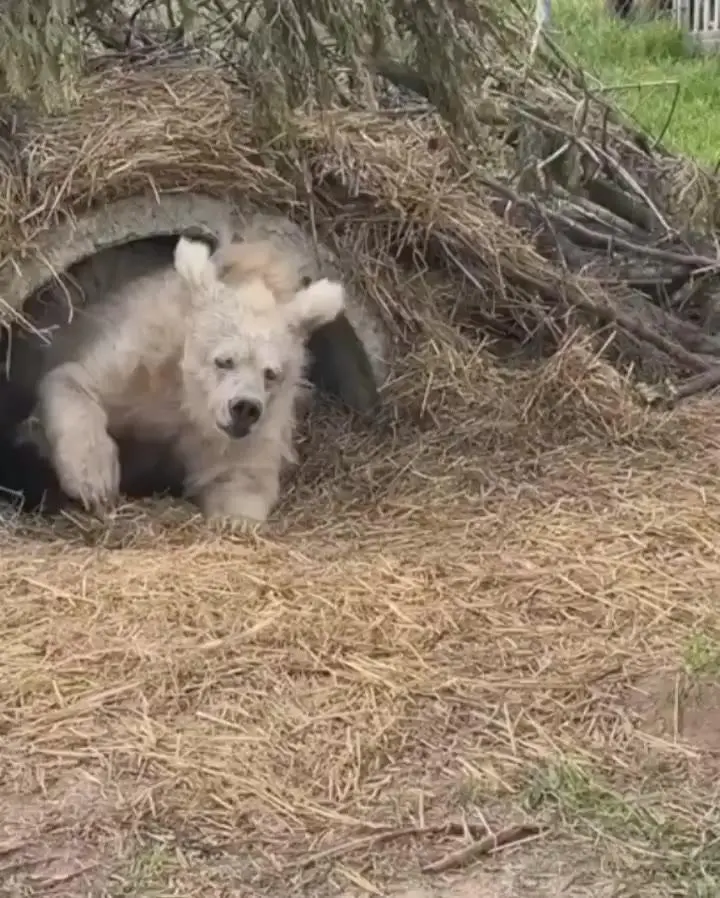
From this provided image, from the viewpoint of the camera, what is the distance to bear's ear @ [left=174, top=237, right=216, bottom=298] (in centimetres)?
455

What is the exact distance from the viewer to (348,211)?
16.6 feet

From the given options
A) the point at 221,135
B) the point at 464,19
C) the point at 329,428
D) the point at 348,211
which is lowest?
the point at 329,428

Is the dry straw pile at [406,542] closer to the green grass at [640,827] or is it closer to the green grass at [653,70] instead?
the green grass at [640,827]

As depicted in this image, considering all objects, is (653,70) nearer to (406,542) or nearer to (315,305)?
(315,305)

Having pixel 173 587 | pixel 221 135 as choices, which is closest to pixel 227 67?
pixel 221 135

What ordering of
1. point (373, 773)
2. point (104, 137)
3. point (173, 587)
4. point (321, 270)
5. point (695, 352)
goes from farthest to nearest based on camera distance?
point (695, 352)
point (321, 270)
point (104, 137)
point (173, 587)
point (373, 773)

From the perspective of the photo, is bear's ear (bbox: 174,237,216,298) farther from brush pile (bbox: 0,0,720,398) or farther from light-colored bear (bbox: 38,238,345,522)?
brush pile (bbox: 0,0,720,398)

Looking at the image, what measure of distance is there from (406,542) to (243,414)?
591 mm

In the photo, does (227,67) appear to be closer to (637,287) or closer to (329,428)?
(329,428)

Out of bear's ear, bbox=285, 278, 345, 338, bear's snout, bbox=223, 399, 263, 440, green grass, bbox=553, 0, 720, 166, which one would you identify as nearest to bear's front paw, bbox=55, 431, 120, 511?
bear's snout, bbox=223, 399, 263, 440

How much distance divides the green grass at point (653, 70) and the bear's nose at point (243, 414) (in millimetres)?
2869

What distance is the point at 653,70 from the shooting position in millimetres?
9344

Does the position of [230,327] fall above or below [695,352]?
above

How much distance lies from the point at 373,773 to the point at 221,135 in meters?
2.44
